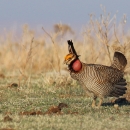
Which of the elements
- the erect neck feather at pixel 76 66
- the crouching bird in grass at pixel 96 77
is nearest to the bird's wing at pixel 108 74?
the crouching bird in grass at pixel 96 77

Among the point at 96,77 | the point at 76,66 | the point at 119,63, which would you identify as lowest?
the point at 96,77

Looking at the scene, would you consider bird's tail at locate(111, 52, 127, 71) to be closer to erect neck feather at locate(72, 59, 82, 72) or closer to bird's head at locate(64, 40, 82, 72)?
bird's head at locate(64, 40, 82, 72)

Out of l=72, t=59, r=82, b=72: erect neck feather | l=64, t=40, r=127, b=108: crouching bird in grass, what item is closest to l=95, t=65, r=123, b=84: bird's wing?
l=64, t=40, r=127, b=108: crouching bird in grass

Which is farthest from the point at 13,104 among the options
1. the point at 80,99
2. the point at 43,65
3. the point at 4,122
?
the point at 43,65

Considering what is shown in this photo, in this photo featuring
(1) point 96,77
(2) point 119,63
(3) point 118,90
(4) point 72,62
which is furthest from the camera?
(2) point 119,63

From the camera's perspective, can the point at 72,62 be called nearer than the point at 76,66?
No

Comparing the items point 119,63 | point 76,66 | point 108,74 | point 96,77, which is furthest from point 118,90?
point 76,66

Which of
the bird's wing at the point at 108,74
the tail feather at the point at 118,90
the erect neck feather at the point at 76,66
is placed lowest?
the tail feather at the point at 118,90

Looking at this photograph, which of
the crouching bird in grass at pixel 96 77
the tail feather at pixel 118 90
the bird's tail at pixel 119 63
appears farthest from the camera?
the bird's tail at pixel 119 63

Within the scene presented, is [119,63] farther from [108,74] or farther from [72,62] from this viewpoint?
[72,62]

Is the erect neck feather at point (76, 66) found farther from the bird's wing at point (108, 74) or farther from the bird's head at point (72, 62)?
the bird's wing at point (108, 74)

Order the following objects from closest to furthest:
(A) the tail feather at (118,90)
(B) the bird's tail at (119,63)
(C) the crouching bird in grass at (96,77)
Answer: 1. (C) the crouching bird in grass at (96,77)
2. (A) the tail feather at (118,90)
3. (B) the bird's tail at (119,63)

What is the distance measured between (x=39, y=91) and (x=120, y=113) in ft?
13.0

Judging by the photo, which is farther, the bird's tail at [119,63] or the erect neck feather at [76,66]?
the bird's tail at [119,63]
